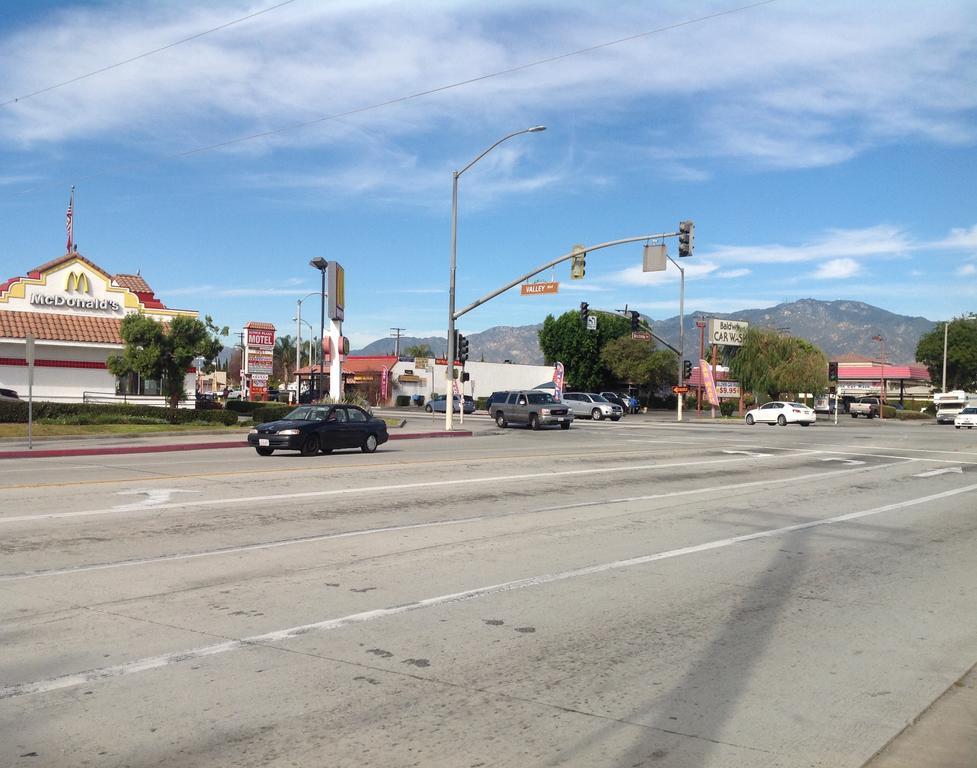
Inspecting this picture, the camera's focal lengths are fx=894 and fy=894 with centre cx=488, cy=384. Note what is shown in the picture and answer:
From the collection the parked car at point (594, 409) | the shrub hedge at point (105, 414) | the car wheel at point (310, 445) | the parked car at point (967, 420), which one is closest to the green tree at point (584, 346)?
the parked car at point (594, 409)

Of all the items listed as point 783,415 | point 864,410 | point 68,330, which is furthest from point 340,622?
point 864,410

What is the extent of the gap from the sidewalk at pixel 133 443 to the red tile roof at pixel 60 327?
40.2 ft

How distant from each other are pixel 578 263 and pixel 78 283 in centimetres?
2599

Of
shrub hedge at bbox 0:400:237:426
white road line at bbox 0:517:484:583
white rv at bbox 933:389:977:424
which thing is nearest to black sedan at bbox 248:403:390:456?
white road line at bbox 0:517:484:583

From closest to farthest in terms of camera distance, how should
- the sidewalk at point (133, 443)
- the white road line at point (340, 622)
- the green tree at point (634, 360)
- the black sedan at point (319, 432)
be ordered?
the white road line at point (340, 622), the black sedan at point (319, 432), the sidewalk at point (133, 443), the green tree at point (634, 360)

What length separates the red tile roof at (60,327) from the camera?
41.5 m

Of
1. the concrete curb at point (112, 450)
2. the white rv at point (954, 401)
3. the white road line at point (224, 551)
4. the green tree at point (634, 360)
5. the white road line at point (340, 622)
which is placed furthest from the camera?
the green tree at point (634, 360)

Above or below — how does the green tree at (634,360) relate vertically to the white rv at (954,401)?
above

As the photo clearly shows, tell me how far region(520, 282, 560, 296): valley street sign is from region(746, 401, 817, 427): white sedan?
25094 millimetres

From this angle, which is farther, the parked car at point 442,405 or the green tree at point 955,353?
the green tree at point 955,353

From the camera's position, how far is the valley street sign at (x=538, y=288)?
34.9m

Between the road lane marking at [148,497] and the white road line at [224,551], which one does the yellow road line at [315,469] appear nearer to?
the road lane marking at [148,497]

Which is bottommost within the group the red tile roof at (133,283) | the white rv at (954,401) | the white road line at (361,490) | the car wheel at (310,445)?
the white road line at (361,490)

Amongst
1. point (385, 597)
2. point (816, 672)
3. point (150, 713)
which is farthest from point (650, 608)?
point (150, 713)
